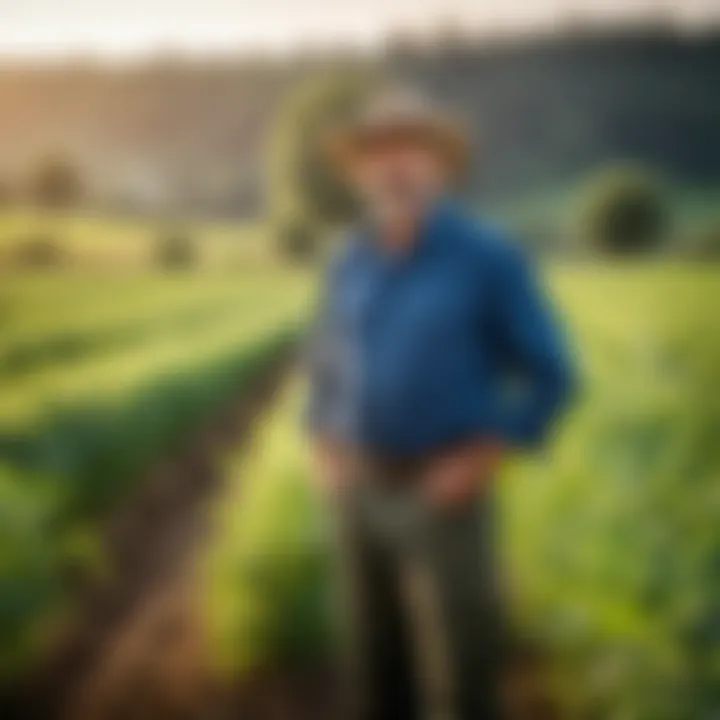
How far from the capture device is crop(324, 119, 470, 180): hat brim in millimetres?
1164

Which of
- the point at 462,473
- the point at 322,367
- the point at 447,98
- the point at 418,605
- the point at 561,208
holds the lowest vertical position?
the point at 418,605

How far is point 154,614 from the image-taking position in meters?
1.15

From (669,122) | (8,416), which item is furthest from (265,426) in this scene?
(669,122)

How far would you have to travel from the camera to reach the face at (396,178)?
3.79ft

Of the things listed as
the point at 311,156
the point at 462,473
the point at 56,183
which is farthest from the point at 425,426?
the point at 56,183

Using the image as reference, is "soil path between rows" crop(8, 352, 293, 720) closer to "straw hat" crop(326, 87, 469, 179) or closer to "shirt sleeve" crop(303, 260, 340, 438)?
"shirt sleeve" crop(303, 260, 340, 438)

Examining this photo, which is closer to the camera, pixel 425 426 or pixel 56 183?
pixel 425 426

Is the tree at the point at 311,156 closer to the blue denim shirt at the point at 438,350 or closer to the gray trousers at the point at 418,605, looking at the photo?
the blue denim shirt at the point at 438,350

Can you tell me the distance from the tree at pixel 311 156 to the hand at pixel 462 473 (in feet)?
0.79

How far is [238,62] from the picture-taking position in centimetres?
122

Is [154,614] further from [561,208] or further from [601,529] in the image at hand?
[561,208]

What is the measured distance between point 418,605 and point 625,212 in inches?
16.0

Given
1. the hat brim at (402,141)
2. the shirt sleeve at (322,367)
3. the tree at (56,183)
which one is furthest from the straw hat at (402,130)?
the tree at (56,183)

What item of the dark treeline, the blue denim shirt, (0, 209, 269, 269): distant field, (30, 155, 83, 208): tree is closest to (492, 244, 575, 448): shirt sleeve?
the blue denim shirt
